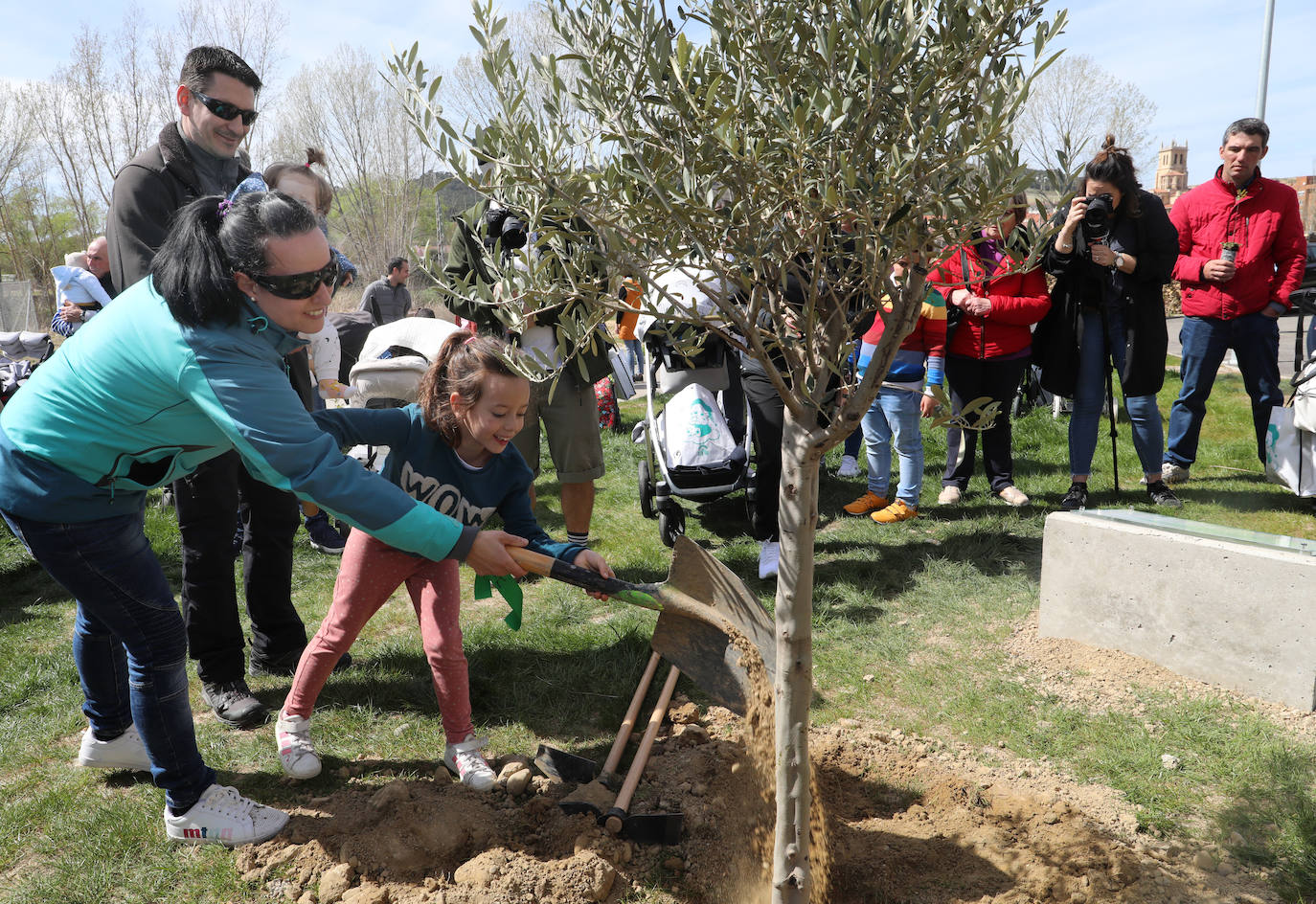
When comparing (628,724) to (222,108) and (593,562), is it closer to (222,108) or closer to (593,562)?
(593,562)

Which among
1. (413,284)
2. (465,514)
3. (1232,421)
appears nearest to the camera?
(465,514)

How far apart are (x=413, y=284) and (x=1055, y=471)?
1116 inches

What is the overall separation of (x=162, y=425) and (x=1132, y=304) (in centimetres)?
527

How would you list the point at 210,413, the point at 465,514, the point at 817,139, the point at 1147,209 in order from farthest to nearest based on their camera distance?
the point at 1147,209 < the point at 465,514 < the point at 210,413 < the point at 817,139

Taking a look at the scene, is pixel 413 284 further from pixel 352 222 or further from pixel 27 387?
pixel 27 387

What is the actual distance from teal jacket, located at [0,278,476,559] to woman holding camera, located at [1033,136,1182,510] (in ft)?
14.3

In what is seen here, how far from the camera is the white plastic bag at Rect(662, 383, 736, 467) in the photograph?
495cm

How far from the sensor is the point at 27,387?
7.92ft

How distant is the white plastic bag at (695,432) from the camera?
4.95 meters

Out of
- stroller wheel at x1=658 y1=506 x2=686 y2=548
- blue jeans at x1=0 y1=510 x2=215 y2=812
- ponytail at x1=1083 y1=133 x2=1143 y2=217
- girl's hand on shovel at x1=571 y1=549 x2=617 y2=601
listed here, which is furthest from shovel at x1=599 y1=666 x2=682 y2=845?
ponytail at x1=1083 y1=133 x2=1143 y2=217

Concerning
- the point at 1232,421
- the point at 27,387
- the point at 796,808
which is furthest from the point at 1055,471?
the point at 27,387

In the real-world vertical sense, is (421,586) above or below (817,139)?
below

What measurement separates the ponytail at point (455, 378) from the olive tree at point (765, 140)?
866mm

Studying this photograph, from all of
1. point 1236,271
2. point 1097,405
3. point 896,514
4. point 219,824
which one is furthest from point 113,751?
point 1236,271
